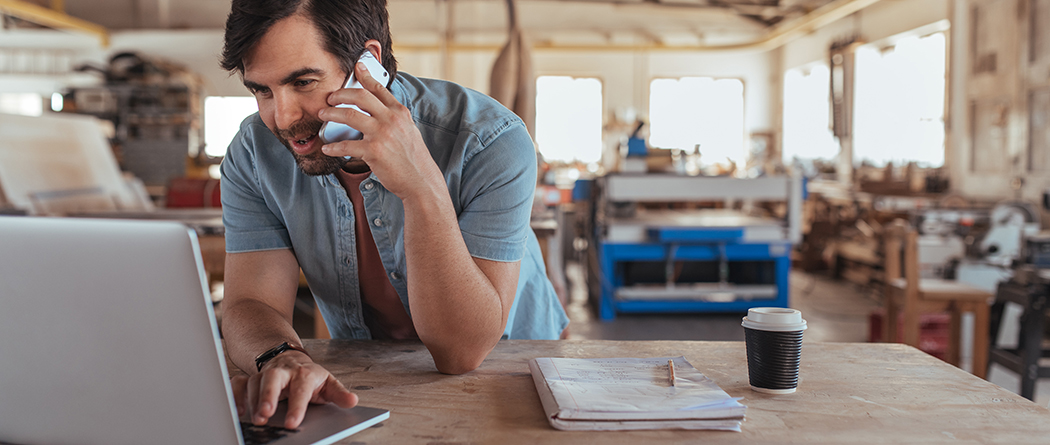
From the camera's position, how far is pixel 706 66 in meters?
10.9

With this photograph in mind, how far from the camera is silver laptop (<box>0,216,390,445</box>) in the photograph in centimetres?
57

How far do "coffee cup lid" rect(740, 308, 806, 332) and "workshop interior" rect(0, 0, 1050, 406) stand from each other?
2.71 feet

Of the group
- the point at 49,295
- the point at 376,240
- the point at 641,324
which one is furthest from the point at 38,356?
the point at 641,324

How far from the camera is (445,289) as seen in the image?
3.29 feet

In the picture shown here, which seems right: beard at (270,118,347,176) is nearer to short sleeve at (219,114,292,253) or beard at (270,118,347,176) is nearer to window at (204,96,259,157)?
short sleeve at (219,114,292,253)

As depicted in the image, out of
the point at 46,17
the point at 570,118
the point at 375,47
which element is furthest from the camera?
the point at 570,118

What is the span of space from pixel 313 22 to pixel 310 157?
0.20 meters

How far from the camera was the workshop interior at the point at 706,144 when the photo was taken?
3197mm

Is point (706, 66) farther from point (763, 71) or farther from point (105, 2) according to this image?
point (105, 2)

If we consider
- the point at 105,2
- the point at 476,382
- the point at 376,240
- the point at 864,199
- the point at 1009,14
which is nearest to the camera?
the point at 476,382

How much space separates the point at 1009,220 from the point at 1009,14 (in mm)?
2118

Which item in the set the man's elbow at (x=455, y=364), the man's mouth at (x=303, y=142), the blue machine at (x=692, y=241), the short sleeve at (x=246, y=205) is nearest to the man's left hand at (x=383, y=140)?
the man's mouth at (x=303, y=142)

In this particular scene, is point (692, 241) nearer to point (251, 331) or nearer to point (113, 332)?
point (251, 331)

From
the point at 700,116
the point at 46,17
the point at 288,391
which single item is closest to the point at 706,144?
the point at 700,116
